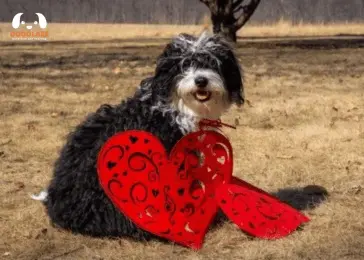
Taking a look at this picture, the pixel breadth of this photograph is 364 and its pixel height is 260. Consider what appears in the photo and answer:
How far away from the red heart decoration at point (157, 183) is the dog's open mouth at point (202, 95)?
0.21m

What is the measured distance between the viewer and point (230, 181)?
12.7ft

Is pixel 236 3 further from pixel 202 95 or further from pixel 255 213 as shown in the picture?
pixel 202 95

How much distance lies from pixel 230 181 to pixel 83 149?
2.76 ft

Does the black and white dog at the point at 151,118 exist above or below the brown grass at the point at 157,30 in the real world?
above

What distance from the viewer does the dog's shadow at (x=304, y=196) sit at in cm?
439

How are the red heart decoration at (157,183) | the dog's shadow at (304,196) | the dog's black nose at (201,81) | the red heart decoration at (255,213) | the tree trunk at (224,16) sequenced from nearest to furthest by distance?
the dog's black nose at (201,81), the red heart decoration at (157,183), the red heart decoration at (255,213), the dog's shadow at (304,196), the tree trunk at (224,16)

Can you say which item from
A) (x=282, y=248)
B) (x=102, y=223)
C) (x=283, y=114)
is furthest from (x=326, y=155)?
(x=102, y=223)

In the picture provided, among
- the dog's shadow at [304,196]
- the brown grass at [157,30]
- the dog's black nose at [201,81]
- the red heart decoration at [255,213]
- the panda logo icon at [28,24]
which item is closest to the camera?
the dog's black nose at [201,81]

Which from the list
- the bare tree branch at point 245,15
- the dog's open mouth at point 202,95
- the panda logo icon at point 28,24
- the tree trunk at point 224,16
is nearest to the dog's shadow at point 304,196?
the dog's open mouth at point 202,95

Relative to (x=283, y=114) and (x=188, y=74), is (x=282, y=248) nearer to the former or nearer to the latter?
(x=188, y=74)

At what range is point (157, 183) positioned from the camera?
3.64m

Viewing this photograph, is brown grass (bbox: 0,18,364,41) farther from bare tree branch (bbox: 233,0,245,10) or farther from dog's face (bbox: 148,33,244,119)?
dog's face (bbox: 148,33,244,119)

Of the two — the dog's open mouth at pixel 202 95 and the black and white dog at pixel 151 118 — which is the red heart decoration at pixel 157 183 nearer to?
the black and white dog at pixel 151 118

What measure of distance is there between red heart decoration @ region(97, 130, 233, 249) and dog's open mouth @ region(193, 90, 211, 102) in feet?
0.69
